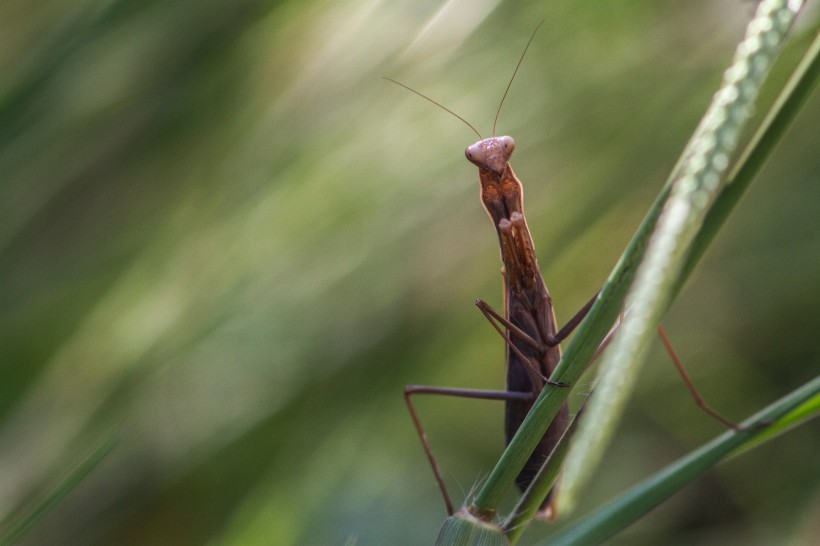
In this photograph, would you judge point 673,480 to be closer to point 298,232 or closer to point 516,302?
point 516,302

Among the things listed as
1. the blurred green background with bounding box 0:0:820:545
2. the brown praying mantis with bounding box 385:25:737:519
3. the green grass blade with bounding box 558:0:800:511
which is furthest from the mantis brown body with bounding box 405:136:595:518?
the green grass blade with bounding box 558:0:800:511

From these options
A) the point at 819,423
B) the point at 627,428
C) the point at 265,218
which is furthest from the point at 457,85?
the point at 819,423

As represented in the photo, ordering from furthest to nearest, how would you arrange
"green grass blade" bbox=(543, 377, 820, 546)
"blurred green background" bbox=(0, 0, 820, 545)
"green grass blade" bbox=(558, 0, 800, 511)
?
"blurred green background" bbox=(0, 0, 820, 545) → "green grass blade" bbox=(543, 377, 820, 546) → "green grass blade" bbox=(558, 0, 800, 511)

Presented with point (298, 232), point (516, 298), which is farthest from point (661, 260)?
point (298, 232)

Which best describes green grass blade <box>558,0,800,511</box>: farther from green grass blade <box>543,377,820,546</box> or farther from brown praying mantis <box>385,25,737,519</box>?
brown praying mantis <box>385,25,737,519</box>

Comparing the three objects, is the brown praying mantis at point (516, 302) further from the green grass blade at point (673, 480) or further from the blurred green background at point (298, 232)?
the green grass blade at point (673, 480)

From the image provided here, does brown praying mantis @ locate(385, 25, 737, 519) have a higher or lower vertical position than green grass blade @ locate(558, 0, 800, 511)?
lower

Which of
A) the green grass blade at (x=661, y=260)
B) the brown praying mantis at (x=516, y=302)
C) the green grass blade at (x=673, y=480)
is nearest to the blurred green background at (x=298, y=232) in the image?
the brown praying mantis at (x=516, y=302)

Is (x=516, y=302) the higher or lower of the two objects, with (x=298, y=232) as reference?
lower
